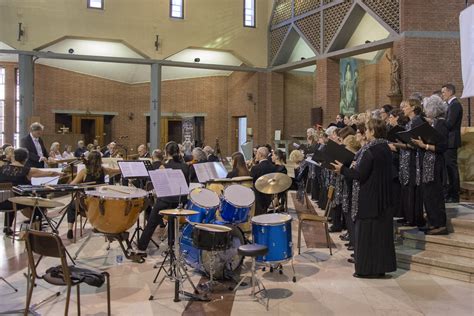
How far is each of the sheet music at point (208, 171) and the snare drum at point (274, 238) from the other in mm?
1740

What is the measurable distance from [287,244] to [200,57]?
583 inches

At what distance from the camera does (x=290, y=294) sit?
4984 mm

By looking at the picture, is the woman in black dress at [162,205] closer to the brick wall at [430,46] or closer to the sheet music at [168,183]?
the sheet music at [168,183]

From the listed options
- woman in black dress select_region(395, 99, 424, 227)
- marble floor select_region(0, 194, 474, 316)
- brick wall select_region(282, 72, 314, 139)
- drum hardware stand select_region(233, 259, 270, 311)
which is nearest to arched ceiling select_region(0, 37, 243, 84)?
brick wall select_region(282, 72, 314, 139)

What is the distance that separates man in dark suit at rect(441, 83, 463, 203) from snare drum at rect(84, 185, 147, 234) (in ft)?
14.3

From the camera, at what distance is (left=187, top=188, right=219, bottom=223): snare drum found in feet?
16.8

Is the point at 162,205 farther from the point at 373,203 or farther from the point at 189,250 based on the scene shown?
the point at 373,203

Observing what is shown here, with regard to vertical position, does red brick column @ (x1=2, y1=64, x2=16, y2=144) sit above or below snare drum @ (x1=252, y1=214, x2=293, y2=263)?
above

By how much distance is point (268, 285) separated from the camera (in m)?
5.28

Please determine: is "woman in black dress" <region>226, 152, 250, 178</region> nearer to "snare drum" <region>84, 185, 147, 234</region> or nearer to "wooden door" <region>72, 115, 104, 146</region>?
"snare drum" <region>84, 185, 147, 234</region>

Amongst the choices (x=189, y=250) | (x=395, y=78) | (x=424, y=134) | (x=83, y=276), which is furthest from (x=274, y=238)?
(x=395, y=78)

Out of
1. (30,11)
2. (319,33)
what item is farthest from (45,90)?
(319,33)

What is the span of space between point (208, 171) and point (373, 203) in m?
2.53

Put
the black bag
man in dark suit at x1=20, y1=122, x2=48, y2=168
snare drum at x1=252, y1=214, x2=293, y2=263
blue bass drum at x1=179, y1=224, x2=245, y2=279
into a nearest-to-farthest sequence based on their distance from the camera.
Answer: the black bag
snare drum at x1=252, y1=214, x2=293, y2=263
blue bass drum at x1=179, y1=224, x2=245, y2=279
man in dark suit at x1=20, y1=122, x2=48, y2=168
